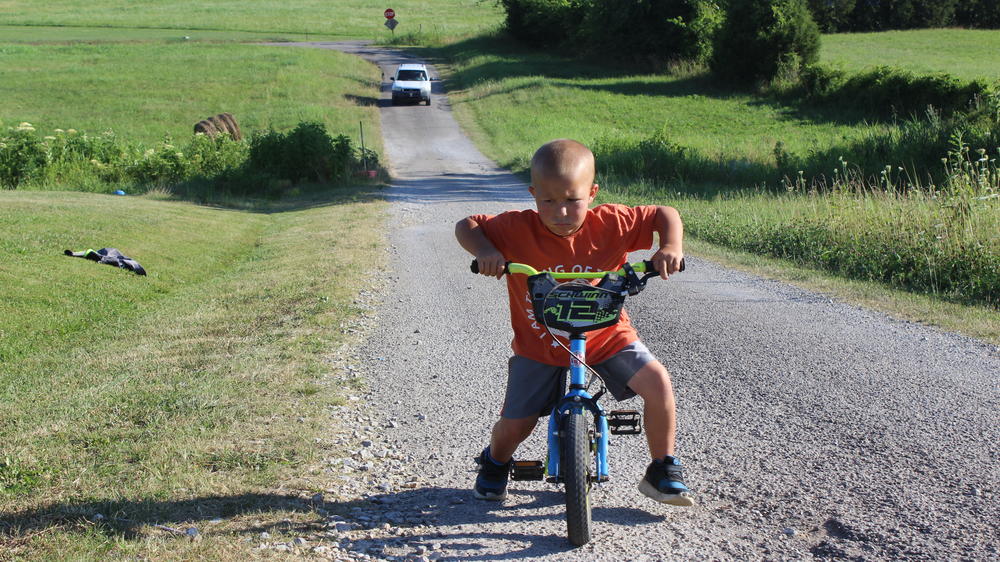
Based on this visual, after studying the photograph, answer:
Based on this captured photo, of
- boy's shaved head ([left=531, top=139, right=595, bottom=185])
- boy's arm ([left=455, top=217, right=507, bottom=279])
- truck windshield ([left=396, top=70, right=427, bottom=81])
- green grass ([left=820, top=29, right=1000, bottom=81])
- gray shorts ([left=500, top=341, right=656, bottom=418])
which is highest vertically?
green grass ([left=820, top=29, right=1000, bottom=81])

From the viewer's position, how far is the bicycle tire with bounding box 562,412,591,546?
347cm

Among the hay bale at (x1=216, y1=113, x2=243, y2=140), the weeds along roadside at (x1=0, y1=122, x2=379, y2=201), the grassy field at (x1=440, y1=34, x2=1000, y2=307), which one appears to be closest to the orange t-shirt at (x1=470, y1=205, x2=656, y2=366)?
the grassy field at (x1=440, y1=34, x2=1000, y2=307)

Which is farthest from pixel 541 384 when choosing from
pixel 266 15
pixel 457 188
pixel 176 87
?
pixel 266 15

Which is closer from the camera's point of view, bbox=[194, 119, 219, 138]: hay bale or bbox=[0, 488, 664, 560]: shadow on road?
bbox=[0, 488, 664, 560]: shadow on road

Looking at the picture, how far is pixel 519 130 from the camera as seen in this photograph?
32.5 m

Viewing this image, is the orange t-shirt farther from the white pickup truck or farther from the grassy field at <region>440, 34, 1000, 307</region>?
the white pickup truck

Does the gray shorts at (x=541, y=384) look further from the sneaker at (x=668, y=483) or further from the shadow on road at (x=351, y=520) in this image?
the shadow on road at (x=351, y=520)

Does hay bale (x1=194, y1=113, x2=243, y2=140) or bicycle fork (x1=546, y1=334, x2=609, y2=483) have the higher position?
bicycle fork (x1=546, y1=334, x2=609, y2=483)

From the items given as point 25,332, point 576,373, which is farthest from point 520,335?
point 25,332

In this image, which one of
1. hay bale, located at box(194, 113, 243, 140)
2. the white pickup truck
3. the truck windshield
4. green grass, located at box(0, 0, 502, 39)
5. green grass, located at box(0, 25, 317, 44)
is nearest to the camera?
hay bale, located at box(194, 113, 243, 140)

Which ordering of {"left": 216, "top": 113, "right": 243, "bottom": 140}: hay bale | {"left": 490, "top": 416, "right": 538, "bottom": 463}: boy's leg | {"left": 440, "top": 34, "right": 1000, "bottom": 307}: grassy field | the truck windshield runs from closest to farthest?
{"left": 490, "top": 416, "right": 538, "bottom": 463}: boy's leg, {"left": 440, "top": 34, "right": 1000, "bottom": 307}: grassy field, {"left": 216, "top": 113, "right": 243, "bottom": 140}: hay bale, the truck windshield

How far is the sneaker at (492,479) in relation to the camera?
4156mm

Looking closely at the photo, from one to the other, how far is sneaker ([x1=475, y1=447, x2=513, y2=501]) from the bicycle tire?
0.59m

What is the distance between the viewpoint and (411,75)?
138ft
